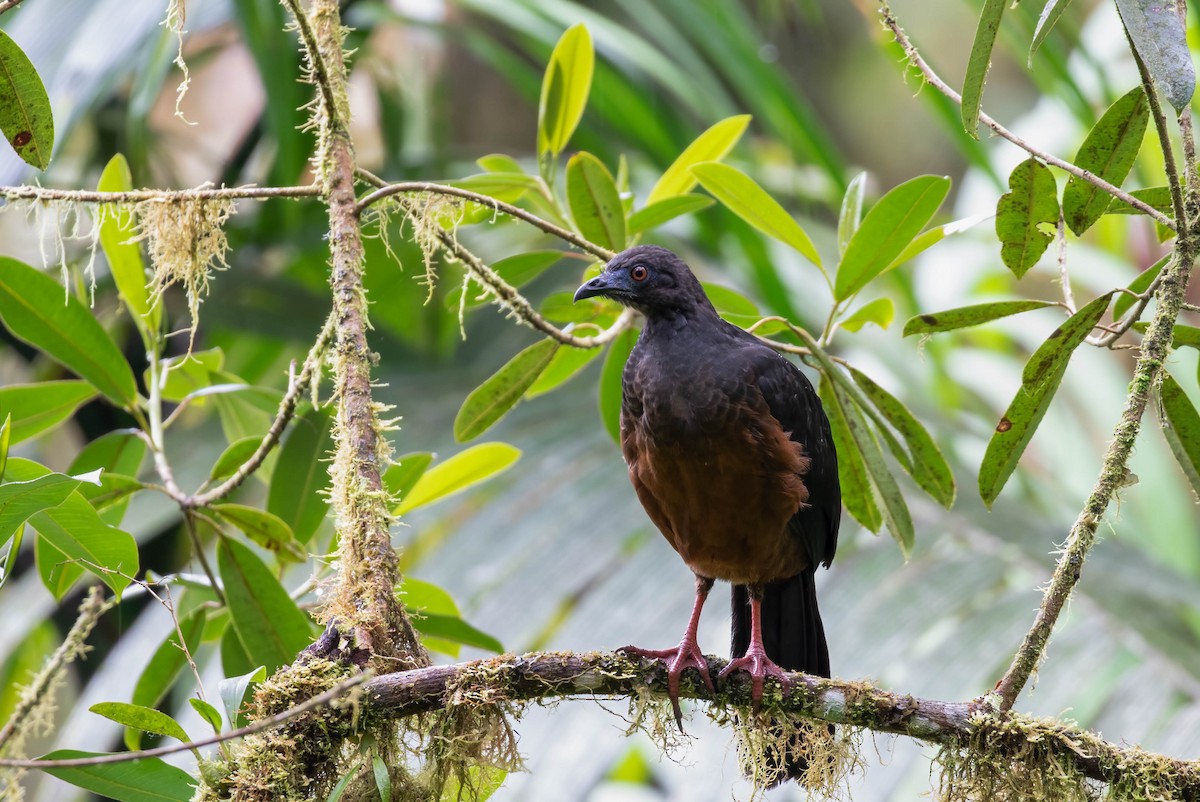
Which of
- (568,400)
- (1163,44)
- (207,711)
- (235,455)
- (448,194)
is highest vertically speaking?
(568,400)

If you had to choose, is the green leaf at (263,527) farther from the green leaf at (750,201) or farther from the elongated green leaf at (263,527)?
the green leaf at (750,201)

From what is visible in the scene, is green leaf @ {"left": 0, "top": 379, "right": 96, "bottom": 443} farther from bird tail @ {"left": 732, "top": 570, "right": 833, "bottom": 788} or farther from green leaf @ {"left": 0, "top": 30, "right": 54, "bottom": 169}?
bird tail @ {"left": 732, "top": 570, "right": 833, "bottom": 788}

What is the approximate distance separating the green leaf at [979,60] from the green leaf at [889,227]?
1.54ft

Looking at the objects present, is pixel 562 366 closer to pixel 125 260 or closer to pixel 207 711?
pixel 125 260

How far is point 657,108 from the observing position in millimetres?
5801

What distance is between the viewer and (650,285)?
3.30 metres

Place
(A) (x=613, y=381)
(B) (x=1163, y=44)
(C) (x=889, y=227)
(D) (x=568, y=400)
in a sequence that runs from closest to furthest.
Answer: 1. (B) (x=1163, y=44)
2. (C) (x=889, y=227)
3. (A) (x=613, y=381)
4. (D) (x=568, y=400)

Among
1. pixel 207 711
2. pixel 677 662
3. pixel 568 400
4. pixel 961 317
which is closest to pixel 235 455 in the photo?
pixel 207 711

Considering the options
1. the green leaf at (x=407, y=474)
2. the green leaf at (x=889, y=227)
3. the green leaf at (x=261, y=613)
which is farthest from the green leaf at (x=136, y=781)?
the green leaf at (x=889, y=227)

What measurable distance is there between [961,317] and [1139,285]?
41cm

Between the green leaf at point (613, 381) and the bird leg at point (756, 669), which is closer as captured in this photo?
the bird leg at point (756, 669)

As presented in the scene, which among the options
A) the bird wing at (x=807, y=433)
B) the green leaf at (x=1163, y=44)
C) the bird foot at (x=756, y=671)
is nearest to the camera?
the green leaf at (x=1163, y=44)

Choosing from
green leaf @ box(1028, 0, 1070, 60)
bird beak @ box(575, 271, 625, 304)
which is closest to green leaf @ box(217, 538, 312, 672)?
bird beak @ box(575, 271, 625, 304)

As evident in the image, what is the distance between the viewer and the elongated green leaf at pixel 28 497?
1978 mm
